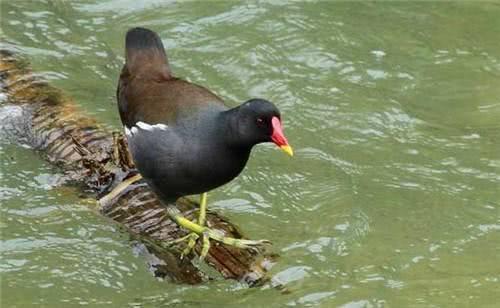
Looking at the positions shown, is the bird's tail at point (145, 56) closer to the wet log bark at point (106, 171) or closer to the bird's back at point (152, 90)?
the bird's back at point (152, 90)

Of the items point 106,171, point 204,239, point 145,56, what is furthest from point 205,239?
point 145,56

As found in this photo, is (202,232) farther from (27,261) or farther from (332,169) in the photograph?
(332,169)

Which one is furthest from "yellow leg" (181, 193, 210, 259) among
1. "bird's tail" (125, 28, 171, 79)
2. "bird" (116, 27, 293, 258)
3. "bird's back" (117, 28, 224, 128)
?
"bird's tail" (125, 28, 171, 79)

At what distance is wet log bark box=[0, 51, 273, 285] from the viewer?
490cm

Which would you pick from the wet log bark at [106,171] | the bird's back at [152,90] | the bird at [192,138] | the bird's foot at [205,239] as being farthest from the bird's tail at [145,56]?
the bird's foot at [205,239]

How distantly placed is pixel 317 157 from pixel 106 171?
4.83ft

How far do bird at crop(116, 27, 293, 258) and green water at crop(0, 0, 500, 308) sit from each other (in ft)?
1.44

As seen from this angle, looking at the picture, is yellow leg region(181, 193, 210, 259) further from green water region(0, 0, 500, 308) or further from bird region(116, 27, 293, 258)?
green water region(0, 0, 500, 308)

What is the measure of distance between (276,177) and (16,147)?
1464mm

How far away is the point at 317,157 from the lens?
6312mm

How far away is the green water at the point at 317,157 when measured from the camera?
5051 millimetres

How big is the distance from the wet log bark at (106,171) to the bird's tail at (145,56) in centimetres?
38

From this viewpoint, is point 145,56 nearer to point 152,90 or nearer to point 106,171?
point 152,90

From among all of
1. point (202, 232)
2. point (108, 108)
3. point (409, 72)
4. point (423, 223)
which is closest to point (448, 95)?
point (409, 72)
